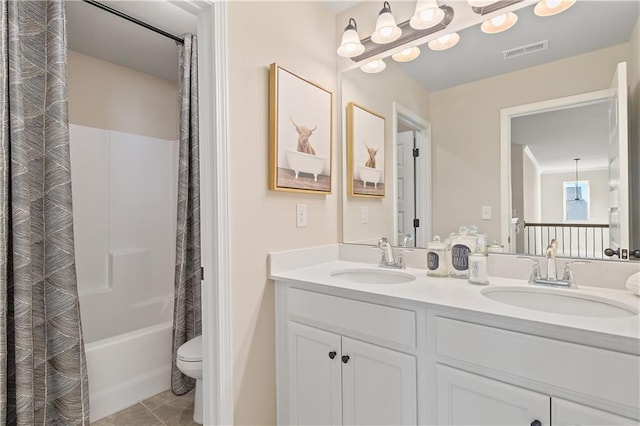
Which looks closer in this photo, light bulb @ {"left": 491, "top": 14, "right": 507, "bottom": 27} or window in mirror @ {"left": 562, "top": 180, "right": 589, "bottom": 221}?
window in mirror @ {"left": 562, "top": 180, "right": 589, "bottom": 221}

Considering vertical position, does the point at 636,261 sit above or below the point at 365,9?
below

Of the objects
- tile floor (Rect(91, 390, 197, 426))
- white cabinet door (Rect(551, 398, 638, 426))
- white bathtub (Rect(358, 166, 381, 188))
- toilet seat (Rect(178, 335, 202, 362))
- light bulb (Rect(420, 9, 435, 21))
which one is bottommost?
tile floor (Rect(91, 390, 197, 426))

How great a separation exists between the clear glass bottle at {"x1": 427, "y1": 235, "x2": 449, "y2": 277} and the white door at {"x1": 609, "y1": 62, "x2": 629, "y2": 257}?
609mm

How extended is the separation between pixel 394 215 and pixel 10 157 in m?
1.85

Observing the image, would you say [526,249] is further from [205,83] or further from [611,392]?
[205,83]

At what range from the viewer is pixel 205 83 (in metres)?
1.43

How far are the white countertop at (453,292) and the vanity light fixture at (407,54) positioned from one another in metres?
1.14

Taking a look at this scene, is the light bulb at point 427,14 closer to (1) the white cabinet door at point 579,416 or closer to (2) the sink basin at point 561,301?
(2) the sink basin at point 561,301

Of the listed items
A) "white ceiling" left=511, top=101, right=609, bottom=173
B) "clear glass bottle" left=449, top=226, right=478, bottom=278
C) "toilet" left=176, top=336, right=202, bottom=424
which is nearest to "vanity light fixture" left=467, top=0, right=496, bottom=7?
"white ceiling" left=511, top=101, right=609, bottom=173

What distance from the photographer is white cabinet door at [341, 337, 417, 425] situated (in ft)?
3.87

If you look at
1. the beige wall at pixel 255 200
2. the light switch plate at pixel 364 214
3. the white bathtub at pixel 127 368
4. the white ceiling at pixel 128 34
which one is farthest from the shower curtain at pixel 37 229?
the light switch plate at pixel 364 214

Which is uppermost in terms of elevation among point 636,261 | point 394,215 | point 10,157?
point 10,157

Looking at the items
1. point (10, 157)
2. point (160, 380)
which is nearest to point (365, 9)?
point (10, 157)

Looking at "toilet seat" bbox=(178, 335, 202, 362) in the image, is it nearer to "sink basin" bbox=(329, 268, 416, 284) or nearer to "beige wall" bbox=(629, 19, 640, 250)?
"sink basin" bbox=(329, 268, 416, 284)
